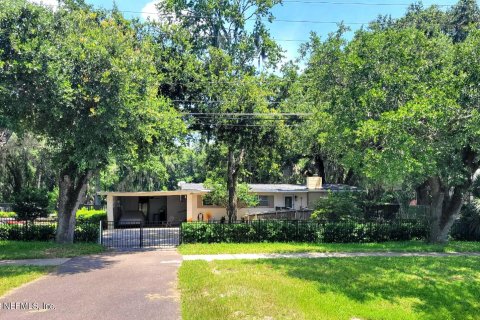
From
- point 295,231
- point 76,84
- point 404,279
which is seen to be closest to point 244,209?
point 295,231

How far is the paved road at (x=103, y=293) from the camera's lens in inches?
268

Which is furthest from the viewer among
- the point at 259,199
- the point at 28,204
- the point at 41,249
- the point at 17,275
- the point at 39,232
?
the point at 259,199

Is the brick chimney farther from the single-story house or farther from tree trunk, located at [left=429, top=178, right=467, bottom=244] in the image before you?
tree trunk, located at [left=429, top=178, right=467, bottom=244]

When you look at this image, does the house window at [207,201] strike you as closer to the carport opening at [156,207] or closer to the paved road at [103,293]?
the carport opening at [156,207]

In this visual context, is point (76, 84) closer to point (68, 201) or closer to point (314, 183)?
point (68, 201)

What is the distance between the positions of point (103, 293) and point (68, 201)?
8821 mm

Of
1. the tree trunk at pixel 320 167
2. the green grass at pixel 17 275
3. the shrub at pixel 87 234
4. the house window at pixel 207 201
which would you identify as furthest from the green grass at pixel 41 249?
the tree trunk at pixel 320 167

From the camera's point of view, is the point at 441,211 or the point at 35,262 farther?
the point at 441,211

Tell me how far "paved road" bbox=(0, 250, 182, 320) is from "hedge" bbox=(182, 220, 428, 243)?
394cm

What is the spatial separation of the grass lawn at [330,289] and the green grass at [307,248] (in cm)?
227

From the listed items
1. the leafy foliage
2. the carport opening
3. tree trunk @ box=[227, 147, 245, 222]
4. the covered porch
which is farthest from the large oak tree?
the carport opening

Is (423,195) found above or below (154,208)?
above

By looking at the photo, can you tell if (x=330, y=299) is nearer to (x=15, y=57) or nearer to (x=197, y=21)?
(x=15, y=57)

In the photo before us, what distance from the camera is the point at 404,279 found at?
958cm
